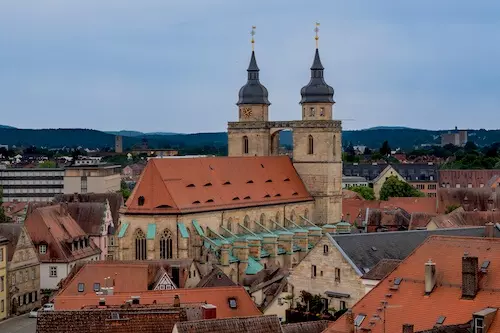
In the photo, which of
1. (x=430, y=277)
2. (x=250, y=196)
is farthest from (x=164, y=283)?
(x=250, y=196)

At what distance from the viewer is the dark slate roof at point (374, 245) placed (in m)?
65.7

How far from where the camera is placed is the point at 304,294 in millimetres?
65750

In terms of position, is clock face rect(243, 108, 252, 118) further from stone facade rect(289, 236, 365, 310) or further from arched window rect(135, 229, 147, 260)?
stone facade rect(289, 236, 365, 310)

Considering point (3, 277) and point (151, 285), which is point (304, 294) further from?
point (3, 277)

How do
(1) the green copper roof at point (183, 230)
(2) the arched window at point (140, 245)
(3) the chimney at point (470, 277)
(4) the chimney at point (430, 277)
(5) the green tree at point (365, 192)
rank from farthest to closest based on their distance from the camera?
(5) the green tree at point (365, 192) → (2) the arched window at point (140, 245) → (1) the green copper roof at point (183, 230) → (4) the chimney at point (430, 277) → (3) the chimney at point (470, 277)

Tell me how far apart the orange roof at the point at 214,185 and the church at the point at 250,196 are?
102 millimetres

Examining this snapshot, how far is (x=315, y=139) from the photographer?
115938 millimetres

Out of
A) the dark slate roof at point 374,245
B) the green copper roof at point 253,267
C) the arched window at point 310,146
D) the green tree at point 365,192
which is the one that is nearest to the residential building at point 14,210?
the arched window at point 310,146

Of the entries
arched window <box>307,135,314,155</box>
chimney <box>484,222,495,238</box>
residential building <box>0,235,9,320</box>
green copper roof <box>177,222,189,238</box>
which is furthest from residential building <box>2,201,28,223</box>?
chimney <box>484,222,495,238</box>

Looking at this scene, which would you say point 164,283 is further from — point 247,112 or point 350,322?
point 247,112

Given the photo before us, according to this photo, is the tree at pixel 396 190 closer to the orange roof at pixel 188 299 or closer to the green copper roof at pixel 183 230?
the green copper roof at pixel 183 230

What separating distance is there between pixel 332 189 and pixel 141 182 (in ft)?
93.2

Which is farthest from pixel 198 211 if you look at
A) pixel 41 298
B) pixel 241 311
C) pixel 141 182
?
pixel 241 311

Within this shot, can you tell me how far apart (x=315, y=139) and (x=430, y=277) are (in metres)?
68.3
